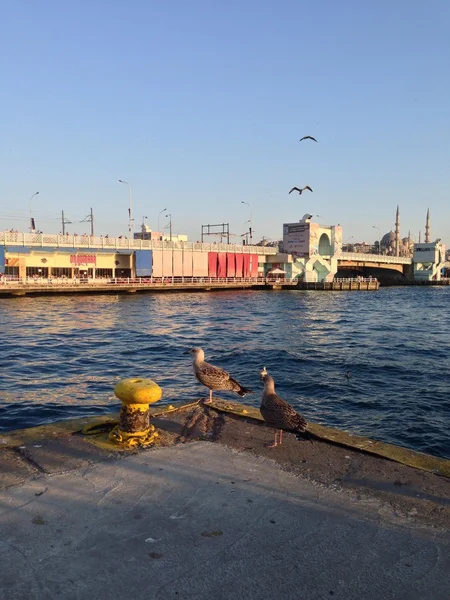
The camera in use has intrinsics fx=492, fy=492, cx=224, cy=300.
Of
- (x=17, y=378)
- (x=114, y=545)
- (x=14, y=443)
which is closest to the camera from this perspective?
(x=114, y=545)

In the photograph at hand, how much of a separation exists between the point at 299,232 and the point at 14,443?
8689 centimetres

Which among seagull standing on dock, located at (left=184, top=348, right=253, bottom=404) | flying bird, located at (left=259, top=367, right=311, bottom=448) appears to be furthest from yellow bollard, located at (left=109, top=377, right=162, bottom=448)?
seagull standing on dock, located at (left=184, top=348, right=253, bottom=404)

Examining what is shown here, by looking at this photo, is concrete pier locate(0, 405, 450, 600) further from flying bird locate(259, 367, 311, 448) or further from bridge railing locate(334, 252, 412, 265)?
bridge railing locate(334, 252, 412, 265)

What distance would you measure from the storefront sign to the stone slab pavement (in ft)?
212

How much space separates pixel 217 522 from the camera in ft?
15.3

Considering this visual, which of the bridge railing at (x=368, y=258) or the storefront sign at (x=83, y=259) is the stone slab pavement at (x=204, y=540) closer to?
the storefront sign at (x=83, y=259)

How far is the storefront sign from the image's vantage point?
67.1m

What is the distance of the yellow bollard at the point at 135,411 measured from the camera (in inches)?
264

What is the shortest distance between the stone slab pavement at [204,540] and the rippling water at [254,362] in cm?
616

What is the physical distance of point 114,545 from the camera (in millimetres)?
4270

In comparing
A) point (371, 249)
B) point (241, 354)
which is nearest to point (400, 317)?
point (241, 354)

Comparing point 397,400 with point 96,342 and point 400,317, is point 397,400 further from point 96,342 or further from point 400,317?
point 400,317

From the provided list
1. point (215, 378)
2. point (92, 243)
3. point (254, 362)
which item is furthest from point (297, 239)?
point (215, 378)

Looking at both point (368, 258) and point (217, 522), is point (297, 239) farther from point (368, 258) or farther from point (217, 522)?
point (217, 522)
